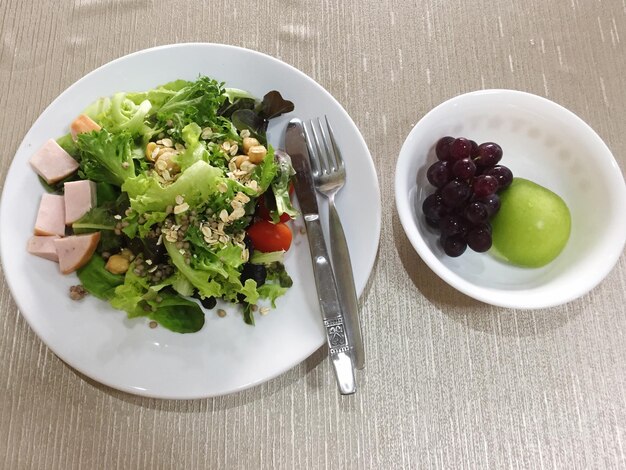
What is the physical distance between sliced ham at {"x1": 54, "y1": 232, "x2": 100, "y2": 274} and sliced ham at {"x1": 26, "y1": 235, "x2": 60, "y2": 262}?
1 centimetres

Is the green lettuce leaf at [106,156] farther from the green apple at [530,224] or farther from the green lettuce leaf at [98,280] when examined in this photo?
the green apple at [530,224]

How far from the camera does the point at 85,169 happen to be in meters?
0.97

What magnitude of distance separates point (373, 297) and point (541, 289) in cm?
34

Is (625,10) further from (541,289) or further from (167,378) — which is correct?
(167,378)

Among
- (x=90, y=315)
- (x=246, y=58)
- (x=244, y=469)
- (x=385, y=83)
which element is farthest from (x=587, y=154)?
(x=90, y=315)

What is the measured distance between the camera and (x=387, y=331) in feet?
3.51

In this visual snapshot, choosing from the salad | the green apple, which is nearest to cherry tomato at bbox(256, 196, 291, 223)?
the salad

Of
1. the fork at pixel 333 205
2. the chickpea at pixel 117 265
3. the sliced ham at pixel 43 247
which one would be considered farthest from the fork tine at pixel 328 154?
the sliced ham at pixel 43 247

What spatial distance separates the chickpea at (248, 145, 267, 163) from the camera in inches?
38.7

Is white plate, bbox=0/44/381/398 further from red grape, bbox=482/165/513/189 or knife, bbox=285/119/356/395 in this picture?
red grape, bbox=482/165/513/189

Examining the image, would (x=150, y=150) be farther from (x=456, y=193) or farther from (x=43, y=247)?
(x=456, y=193)

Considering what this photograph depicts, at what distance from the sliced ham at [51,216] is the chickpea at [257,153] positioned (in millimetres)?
Answer: 389

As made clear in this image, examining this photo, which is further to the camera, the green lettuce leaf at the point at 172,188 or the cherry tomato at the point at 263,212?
the cherry tomato at the point at 263,212

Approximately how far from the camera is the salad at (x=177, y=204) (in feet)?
3.05
